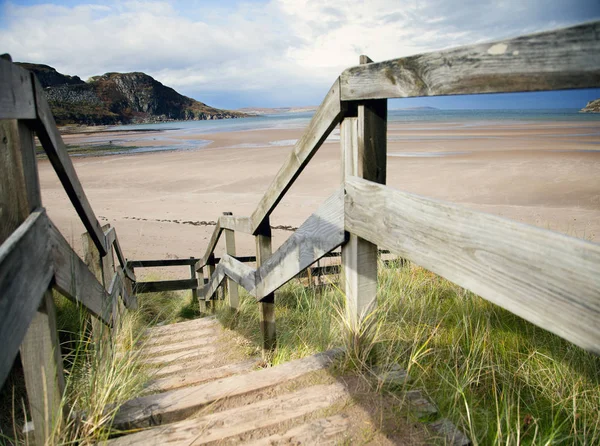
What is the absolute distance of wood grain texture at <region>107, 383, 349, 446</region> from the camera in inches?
71.8

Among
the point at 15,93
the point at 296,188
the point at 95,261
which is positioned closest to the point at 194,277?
the point at 95,261

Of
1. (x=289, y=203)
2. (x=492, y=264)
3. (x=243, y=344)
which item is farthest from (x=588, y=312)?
(x=289, y=203)

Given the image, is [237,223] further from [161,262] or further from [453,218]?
[161,262]

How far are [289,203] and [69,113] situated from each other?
7366 centimetres

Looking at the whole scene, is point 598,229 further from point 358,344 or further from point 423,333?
point 358,344

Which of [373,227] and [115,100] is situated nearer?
[373,227]

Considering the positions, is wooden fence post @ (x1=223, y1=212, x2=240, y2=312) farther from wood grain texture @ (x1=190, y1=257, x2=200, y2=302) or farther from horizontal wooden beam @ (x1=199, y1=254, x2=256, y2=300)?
wood grain texture @ (x1=190, y1=257, x2=200, y2=302)

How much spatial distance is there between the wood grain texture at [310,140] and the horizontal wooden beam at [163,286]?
4169 mm

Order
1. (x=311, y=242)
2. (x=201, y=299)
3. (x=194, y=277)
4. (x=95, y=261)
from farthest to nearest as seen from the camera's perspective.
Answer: (x=194, y=277) → (x=201, y=299) → (x=95, y=261) → (x=311, y=242)

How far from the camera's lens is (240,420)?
194 centimetres

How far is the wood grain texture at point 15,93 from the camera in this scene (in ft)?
4.67

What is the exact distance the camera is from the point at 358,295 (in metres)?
2.28

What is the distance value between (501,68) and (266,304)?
266cm

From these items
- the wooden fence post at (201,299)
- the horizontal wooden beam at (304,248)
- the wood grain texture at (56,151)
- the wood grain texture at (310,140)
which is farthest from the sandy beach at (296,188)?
the wood grain texture at (56,151)
